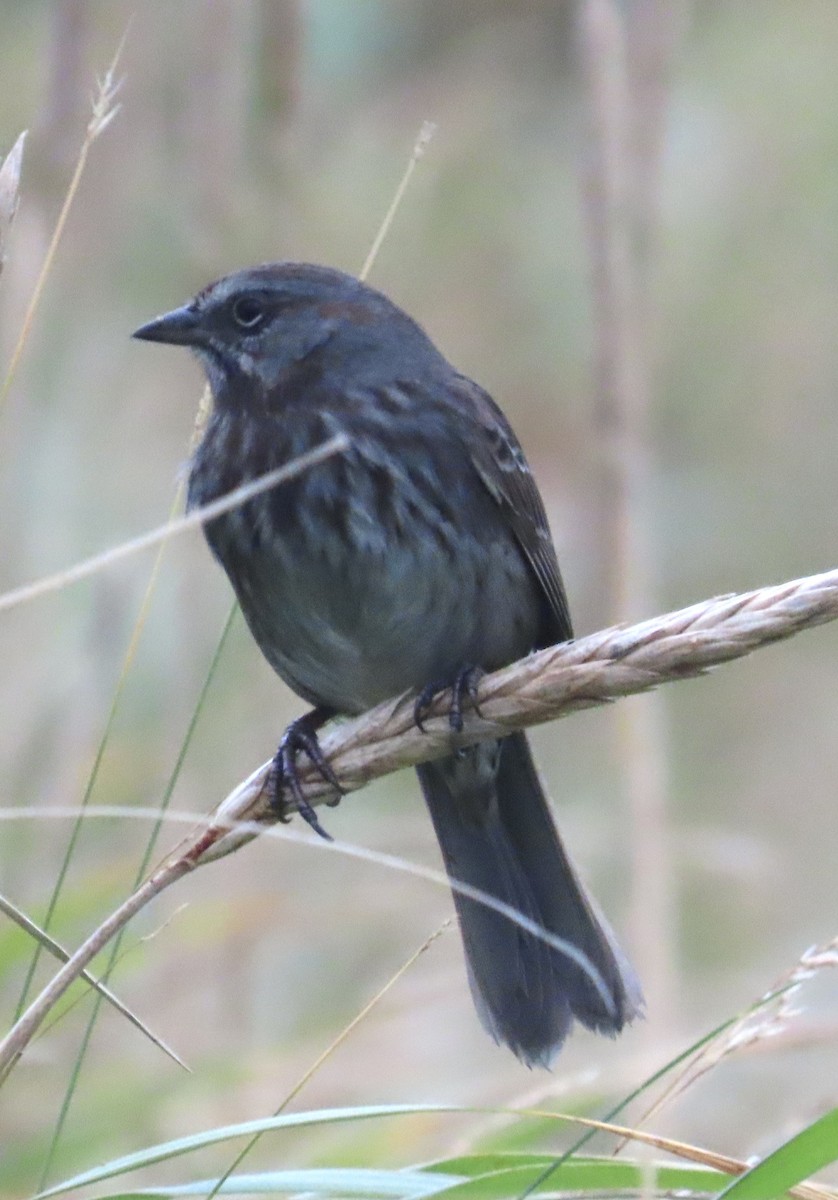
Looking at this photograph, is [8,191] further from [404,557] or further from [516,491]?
[516,491]

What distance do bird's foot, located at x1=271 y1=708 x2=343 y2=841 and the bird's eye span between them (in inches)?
26.9

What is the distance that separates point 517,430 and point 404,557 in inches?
99.9

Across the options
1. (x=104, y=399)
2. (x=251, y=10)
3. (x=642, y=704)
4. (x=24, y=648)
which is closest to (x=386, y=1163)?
(x=642, y=704)

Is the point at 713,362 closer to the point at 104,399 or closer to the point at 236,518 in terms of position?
the point at 104,399

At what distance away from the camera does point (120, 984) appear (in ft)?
10.6

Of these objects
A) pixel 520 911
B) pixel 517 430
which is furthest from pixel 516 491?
pixel 517 430

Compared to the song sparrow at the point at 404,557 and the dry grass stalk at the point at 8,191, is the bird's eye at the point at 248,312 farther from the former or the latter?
the dry grass stalk at the point at 8,191

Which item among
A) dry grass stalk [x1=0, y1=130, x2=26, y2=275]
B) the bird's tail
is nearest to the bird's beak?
the bird's tail

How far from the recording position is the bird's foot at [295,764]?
2234 mm

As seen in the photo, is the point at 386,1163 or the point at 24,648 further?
the point at 24,648

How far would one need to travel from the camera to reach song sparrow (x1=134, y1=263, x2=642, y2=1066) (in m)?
2.99

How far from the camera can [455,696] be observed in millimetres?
2500

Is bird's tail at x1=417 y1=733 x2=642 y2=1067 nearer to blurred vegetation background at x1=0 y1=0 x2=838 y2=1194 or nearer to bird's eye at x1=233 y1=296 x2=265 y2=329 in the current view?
blurred vegetation background at x1=0 y1=0 x2=838 y2=1194

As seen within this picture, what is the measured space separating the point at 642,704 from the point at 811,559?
329 cm
